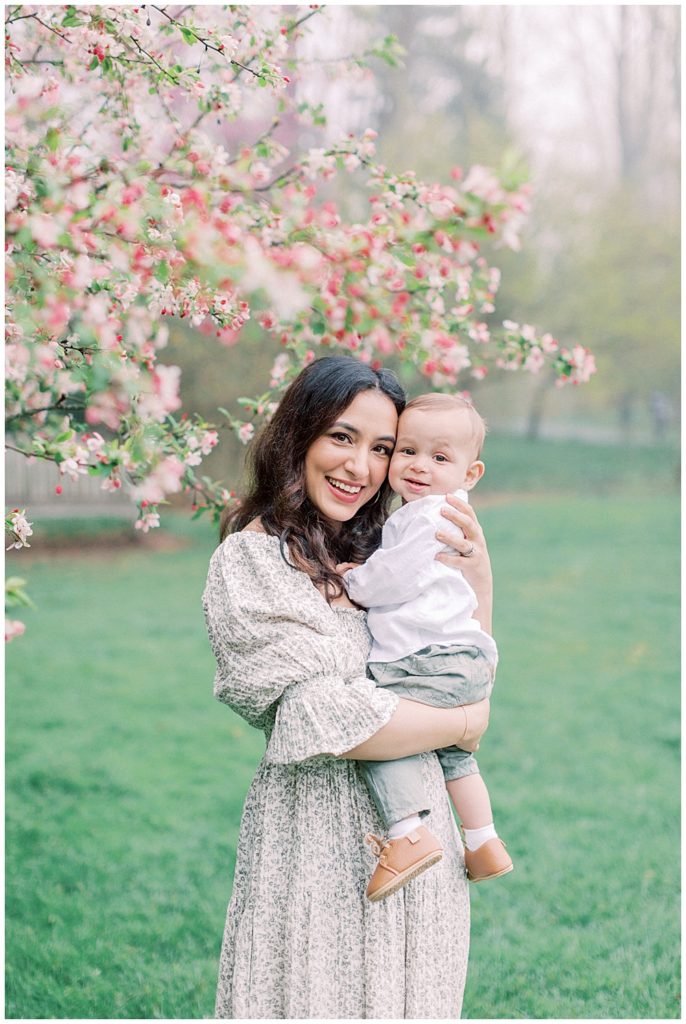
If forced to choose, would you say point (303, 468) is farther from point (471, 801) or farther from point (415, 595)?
point (471, 801)

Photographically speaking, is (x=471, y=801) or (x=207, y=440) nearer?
(x=471, y=801)

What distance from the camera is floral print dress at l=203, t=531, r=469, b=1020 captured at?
1.98 metres

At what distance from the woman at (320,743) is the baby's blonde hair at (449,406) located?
0.07m

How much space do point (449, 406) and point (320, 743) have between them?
815 millimetres

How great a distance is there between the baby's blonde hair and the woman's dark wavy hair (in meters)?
0.06

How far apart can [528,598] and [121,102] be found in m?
8.10

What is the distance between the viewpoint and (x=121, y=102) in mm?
2812

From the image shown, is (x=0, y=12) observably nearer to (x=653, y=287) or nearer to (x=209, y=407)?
(x=209, y=407)

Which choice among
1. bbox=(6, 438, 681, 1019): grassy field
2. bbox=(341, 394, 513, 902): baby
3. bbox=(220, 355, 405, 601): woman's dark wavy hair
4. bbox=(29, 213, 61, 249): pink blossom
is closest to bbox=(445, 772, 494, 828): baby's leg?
bbox=(341, 394, 513, 902): baby

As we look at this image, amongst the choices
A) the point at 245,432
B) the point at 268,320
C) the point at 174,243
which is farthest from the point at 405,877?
the point at 268,320

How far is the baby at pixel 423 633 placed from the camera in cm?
198

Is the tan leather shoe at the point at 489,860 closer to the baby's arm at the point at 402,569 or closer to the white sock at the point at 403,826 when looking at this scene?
the white sock at the point at 403,826

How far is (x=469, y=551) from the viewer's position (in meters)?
2.23

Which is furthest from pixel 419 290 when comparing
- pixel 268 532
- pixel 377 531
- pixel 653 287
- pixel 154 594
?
pixel 653 287
